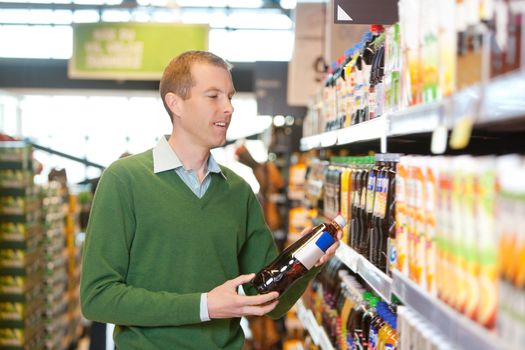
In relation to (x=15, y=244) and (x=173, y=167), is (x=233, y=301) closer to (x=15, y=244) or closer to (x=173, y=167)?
(x=173, y=167)

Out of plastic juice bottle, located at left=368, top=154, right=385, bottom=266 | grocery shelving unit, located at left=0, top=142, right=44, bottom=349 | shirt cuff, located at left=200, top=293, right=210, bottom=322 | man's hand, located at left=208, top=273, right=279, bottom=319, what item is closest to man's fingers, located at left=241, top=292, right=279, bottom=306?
man's hand, located at left=208, top=273, right=279, bottom=319

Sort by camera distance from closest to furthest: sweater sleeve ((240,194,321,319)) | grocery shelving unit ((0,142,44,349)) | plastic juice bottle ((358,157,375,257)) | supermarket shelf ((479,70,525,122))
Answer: supermarket shelf ((479,70,525,122)) → plastic juice bottle ((358,157,375,257)) → sweater sleeve ((240,194,321,319)) → grocery shelving unit ((0,142,44,349))

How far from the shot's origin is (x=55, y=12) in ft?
62.0

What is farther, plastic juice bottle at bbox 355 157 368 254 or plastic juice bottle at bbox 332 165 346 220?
plastic juice bottle at bbox 332 165 346 220

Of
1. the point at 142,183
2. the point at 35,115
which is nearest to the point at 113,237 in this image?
the point at 142,183

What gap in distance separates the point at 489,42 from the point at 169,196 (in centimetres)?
157

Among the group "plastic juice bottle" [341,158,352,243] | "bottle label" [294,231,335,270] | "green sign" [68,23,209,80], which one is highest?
"green sign" [68,23,209,80]

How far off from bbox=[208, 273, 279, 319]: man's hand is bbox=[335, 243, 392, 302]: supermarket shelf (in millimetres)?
318

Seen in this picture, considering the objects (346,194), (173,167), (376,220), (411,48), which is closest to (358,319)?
(346,194)

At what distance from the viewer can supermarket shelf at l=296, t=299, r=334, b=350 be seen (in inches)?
153

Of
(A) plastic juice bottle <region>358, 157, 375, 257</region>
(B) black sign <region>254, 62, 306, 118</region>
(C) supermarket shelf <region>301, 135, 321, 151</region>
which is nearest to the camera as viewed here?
(A) plastic juice bottle <region>358, 157, 375, 257</region>

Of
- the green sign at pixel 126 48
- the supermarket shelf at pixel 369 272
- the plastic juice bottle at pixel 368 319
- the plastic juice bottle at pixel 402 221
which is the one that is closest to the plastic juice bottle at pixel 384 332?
the supermarket shelf at pixel 369 272

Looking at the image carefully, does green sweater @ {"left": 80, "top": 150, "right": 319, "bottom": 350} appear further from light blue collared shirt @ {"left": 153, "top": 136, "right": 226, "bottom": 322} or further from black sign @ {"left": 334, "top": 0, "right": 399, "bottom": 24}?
black sign @ {"left": 334, "top": 0, "right": 399, "bottom": 24}

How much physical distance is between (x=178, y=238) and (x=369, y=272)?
66 cm
